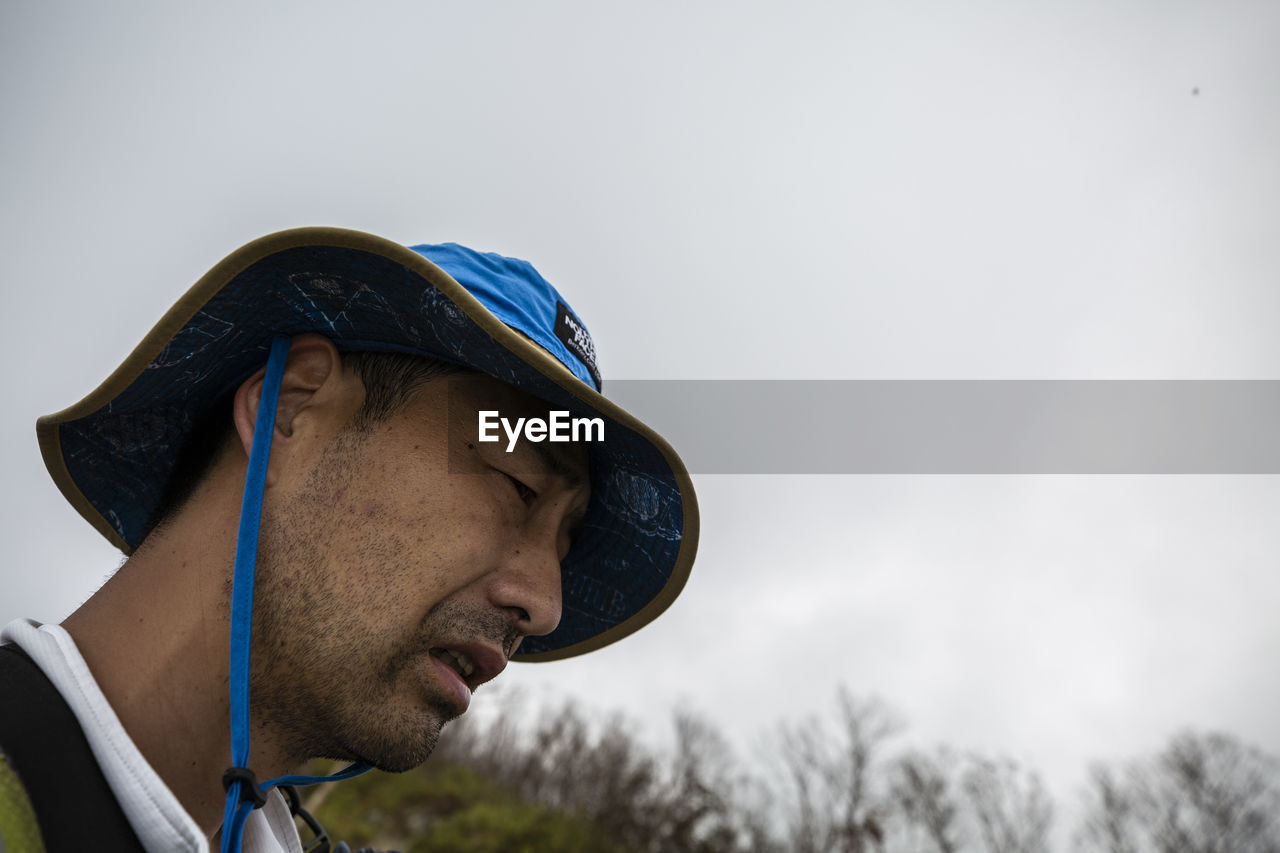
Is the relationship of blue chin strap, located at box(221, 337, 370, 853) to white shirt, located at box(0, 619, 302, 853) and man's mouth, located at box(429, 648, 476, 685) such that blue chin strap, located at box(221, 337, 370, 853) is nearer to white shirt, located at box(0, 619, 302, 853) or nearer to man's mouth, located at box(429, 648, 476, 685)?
white shirt, located at box(0, 619, 302, 853)

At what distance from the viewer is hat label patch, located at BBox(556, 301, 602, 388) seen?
1.78 meters

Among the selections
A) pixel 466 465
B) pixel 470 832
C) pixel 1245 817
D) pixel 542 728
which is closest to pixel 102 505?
pixel 466 465

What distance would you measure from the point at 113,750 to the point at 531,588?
0.78 m

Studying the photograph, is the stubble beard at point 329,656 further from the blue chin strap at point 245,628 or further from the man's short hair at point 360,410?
the man's short hair at point 360,410

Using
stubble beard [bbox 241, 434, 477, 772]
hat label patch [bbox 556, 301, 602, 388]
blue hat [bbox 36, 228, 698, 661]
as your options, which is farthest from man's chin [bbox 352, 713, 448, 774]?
hat label patch [bbox 556, 301, 602, 388]

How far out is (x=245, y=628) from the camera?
1.37 meters

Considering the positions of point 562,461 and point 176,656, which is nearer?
point 176,656

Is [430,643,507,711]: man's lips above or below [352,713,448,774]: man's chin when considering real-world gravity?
above

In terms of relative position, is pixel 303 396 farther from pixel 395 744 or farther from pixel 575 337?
pixel 395 744

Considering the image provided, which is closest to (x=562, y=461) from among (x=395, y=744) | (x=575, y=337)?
(x=575, y=337)

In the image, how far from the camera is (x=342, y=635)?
144 cm

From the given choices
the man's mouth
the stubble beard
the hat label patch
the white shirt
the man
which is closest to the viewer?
the white shirt

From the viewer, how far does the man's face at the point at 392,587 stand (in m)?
1.44

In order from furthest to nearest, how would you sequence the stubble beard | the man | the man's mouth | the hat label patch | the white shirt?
1. the hat label patch
2. the man's mouth
3. the stubble beard
4. the man
5. the white shirt
